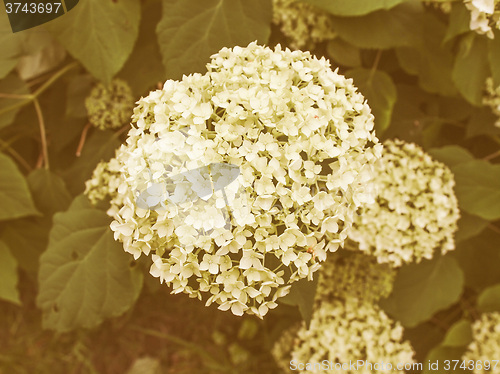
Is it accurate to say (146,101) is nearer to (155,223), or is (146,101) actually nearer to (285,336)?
(155,223)

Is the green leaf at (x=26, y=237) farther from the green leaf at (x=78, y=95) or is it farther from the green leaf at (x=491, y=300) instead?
the green leaf at (x=491, y=300)

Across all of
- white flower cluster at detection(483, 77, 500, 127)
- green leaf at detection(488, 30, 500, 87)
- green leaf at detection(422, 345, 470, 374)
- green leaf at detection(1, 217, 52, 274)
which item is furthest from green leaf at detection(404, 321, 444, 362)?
green leaf at detection(1, 217, 52, 274)

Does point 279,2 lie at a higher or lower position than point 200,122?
higher

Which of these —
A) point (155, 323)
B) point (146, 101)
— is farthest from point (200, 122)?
point (155, 323)

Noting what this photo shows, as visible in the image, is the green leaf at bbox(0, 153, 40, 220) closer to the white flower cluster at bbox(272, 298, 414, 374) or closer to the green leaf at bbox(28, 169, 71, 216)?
the green leaf at bbox(28, 169, 71, 216)

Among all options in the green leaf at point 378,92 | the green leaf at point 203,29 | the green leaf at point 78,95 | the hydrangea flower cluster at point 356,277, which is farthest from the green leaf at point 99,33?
the hydrangea flower cluster at point 356,277

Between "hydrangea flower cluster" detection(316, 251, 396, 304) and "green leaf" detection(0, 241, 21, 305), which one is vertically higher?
"hydrangea flower cluster" detection(316, 251, 396, 304)
